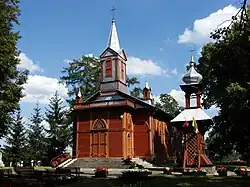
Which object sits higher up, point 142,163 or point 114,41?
point 114,41

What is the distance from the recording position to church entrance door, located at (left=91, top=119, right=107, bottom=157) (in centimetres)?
3544

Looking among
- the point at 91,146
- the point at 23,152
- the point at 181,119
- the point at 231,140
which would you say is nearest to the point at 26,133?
the point at 23,152

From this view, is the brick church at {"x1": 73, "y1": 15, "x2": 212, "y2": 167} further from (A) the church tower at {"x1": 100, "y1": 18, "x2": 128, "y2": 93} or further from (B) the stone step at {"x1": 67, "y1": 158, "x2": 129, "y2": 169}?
(B) the stone step at {"x1": 67, "y1": 158, "x2": 129, "y2": 169}

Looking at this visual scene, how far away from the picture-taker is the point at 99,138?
118 feet

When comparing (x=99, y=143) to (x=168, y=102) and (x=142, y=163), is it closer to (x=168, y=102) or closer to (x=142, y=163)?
(x=142, y=163)

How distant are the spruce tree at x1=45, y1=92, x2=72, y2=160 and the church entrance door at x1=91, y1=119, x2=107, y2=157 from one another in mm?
9137

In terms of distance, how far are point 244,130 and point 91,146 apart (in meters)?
17.3

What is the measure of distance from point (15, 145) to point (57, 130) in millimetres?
5913

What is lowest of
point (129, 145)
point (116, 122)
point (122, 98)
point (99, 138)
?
point (129, 145)

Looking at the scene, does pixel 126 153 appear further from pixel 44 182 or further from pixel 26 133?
pixel 44 182

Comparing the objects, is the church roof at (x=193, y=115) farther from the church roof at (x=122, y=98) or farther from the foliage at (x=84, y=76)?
the foliage at (x=84, y=76)

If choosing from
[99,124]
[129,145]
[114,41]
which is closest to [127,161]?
[129,145]

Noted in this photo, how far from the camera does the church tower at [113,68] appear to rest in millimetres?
38750

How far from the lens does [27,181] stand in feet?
54.1
